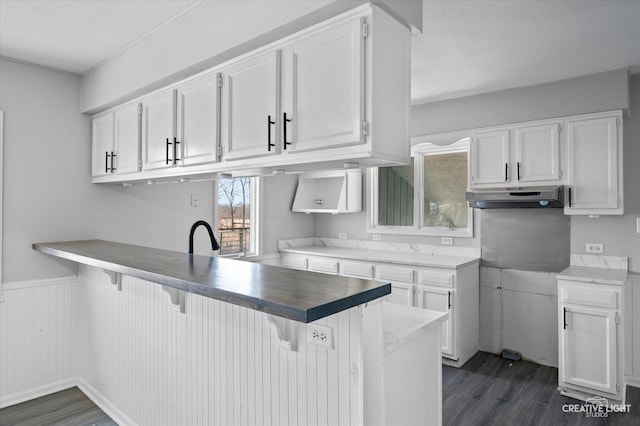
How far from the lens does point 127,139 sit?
301cm

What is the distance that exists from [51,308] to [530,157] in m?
4.48

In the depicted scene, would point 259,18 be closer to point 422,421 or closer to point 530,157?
point 422,421

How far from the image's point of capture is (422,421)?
1.96 m

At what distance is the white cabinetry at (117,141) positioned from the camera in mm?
2922

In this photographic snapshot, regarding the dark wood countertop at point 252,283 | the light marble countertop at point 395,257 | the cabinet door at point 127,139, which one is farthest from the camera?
the light marble countertop at point 395,257

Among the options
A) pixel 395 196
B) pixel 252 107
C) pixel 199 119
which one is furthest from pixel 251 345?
pixel 395 196

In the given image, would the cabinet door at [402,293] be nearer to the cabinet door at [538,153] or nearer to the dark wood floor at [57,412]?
the cabinet door at [538,153]

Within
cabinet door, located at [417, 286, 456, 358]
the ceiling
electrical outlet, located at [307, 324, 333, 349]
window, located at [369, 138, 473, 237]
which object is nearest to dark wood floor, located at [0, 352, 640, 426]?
cabinet door, located at [417, 286, 456, 358]

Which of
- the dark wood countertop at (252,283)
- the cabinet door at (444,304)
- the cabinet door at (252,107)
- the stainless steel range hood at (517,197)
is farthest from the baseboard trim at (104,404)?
the stainless steel range hood at (517,197)

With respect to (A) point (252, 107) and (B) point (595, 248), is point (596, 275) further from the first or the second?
(A) point (252, 107)

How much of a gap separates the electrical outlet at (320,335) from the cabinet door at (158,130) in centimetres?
159

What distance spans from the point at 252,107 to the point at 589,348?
126 inches

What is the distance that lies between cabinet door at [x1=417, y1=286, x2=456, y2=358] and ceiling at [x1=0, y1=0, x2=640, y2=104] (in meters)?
2.02

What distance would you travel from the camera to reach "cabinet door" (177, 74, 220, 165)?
227 cm
